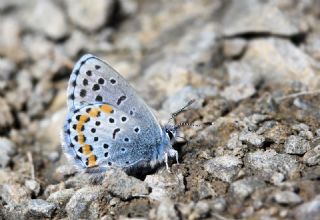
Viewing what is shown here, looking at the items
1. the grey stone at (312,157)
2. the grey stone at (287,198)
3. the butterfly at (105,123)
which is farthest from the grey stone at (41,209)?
the grey stone at (312,157)

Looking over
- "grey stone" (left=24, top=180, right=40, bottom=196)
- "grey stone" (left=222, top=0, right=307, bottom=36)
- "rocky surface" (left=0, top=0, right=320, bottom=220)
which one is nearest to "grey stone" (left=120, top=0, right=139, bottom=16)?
"rocky surface" (left=0, top=0, right=320, bottom=220)

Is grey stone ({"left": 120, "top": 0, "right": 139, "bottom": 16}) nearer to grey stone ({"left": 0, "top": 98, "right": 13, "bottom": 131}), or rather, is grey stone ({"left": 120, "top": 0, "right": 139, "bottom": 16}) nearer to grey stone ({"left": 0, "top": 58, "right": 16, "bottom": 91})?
grey stone ({"left": 0, "top": 58, "right": 16, "bottom": 91})

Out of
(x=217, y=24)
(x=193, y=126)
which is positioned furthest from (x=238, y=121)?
(x=217, y=24)

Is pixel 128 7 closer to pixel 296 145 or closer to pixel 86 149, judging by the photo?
pixel 86 149

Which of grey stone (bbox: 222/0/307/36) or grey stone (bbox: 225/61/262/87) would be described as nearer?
grey stone (bbox: 225/61/262/87)

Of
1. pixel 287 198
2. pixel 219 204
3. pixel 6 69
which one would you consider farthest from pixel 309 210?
pixel 6 69

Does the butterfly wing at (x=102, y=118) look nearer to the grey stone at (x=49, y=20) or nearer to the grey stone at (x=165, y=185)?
the grey stone at (x=165, y=185)
